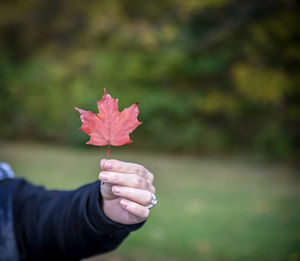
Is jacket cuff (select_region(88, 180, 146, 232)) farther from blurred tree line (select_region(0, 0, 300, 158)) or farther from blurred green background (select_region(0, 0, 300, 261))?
blurred tree line (select_region(0, 0, 300, 158))

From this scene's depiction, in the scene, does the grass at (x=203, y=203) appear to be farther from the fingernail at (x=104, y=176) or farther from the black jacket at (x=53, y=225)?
the fingernail at (x=104, y=176)

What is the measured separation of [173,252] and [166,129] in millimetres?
6007

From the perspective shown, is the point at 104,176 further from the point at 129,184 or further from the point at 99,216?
the point at 99,216

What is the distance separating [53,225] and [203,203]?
434 centimetres

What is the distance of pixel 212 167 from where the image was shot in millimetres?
8008

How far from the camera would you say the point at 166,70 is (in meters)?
9.55

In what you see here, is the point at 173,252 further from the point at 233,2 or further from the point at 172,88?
the point at 172,88

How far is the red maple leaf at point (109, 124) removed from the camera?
90 centimetres

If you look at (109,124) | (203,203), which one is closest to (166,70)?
(203,203)

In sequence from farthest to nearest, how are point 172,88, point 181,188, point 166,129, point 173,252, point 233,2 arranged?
point 172,88 < point 166,129 < point 233,2 < point 181,188 < point 173,252

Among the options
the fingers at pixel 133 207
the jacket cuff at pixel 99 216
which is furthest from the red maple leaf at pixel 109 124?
the jacket cuff at pixel 99 216

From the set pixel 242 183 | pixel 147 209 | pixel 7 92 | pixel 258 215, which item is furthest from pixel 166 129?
pixel 147 209

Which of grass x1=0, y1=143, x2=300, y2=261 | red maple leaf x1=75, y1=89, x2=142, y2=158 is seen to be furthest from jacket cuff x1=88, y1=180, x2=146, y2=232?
grass x1=0, y1=143, x2=300, y2=261

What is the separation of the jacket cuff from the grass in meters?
2.63
